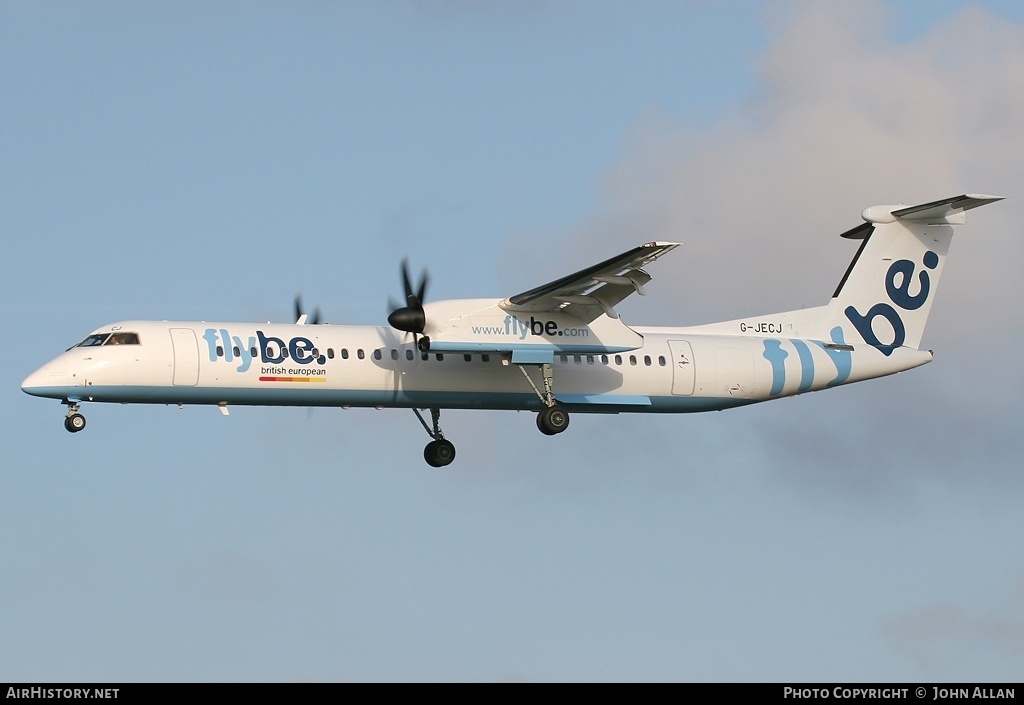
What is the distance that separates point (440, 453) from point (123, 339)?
21.7ft

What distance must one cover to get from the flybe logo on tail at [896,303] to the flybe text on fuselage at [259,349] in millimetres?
10968

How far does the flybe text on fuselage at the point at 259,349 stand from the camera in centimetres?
2655

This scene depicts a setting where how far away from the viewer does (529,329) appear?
2775 centimetres

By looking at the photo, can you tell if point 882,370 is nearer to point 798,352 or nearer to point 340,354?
point 798,352

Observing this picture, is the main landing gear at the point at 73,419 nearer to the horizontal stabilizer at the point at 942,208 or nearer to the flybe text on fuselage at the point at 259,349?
the flybe text on fuselage at the point at 259,349

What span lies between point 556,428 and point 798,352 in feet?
17.2

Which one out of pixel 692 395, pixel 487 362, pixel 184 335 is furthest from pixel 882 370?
pixel 184 335

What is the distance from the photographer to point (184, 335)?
26.6 m

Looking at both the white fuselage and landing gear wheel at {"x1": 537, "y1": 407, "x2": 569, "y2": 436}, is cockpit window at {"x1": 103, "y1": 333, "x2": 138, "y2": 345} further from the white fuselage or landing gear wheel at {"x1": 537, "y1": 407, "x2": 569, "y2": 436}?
landing gear wheel at {"x1": 537, "y1": 407, "x2": 569, "y2": 436}

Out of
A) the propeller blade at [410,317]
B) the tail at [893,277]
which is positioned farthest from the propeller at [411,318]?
the tail at [893,277]
